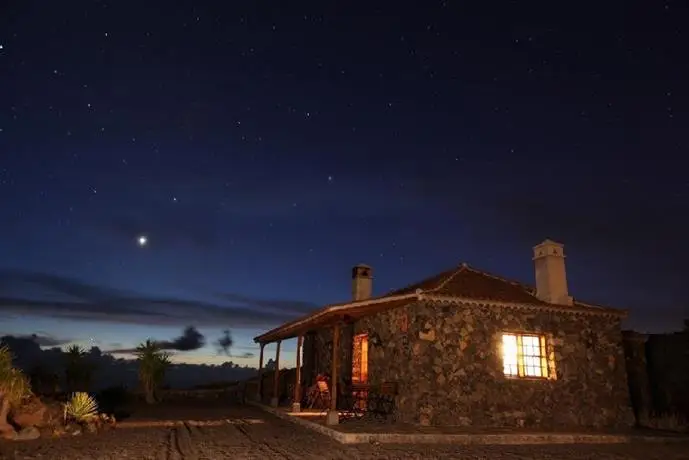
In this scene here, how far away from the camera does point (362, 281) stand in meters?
16.3

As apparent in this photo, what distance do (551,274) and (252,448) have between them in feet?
28.8

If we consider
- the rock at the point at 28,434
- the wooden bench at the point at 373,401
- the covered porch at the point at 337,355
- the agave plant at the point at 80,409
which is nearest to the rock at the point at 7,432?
the rock at the point at 28,434

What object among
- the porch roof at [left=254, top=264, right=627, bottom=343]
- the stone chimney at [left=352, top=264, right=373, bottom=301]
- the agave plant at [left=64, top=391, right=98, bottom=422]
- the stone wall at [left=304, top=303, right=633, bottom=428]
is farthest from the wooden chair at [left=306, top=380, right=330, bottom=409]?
the agave plant at [left=64, top=391, right=98, bottom=422]

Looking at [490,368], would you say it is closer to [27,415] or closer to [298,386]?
[298,386]

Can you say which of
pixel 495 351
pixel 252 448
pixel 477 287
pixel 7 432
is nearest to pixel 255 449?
pixel 252 448

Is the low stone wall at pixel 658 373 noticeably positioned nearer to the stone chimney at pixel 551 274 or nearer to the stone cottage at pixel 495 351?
the stone cottage at pixel 495 351

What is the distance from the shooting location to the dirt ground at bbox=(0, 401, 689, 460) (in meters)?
7.58

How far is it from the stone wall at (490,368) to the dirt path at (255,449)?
6.80 feet

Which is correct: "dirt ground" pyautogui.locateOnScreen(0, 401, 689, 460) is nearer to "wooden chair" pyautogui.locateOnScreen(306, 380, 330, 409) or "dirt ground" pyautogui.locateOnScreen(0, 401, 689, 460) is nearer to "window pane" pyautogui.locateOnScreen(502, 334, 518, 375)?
"window pane" pyautogui.locateOnScreen(502, 334, 518, 375)

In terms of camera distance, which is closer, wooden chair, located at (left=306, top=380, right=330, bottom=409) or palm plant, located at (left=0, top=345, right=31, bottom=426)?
palm plant, located at (left=0, top=345, right=31, bottom=426)

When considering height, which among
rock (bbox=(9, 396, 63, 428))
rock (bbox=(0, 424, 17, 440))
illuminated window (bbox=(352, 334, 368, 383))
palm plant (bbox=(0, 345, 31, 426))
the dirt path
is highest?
illuminated window (bbox=(352, 334, 368, 383))

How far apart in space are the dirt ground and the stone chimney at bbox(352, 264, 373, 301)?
5948 mm

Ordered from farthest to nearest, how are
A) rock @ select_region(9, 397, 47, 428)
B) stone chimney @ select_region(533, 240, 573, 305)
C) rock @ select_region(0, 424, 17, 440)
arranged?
stone chimney @ select_region(533, 240, 573, 305) → rock @ select_region(9, 397, 47, 428) → rock @ select_region(0, 424, 17, 440)

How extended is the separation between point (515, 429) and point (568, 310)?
139 inches
